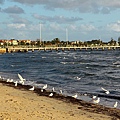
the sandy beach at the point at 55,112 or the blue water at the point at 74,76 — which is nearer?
the sandy beach at the point at 55,112

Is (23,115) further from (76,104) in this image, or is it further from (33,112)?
(76,104)

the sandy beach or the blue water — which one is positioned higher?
the sandy beach

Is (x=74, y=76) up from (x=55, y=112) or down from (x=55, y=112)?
down

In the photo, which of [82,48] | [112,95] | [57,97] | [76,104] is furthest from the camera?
[82,48]

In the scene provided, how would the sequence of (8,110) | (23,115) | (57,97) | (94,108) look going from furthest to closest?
(57,97) < (94,108) < (8,110) < (23,115)

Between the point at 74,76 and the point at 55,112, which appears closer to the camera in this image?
the point at 55,112

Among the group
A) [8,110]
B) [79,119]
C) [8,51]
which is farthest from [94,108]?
[8,51]

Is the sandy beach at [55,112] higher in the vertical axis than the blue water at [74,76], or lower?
higher

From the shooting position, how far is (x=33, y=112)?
12445 mm

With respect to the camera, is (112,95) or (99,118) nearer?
(99,118)

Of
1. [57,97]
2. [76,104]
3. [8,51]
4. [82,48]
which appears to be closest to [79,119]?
[76,104]

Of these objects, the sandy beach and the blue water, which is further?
the blue water

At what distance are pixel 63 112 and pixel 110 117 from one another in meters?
1.90

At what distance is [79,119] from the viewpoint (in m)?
11.9
